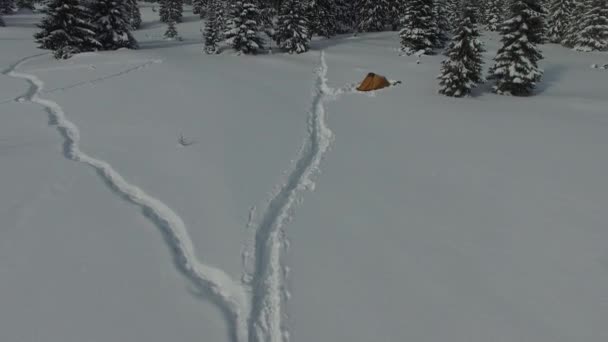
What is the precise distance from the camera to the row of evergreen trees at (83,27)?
24.2 meters

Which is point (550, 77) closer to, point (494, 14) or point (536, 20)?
point (536, 20)

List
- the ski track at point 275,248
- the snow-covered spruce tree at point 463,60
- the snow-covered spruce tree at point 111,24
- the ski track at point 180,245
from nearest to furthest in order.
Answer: the ski track at point 275,248
the ski track at point 180,245
the snow-covered spruce tree at point 463,60
the snow-covered spruce tree at point 111,24

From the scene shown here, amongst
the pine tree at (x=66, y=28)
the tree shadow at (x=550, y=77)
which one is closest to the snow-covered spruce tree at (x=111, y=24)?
the pine tree at (x=66, y=28)

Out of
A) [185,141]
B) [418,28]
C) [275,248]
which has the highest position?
[418,28]

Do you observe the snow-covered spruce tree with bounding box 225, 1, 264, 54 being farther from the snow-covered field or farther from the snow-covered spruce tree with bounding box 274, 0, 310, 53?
the snow-covered field

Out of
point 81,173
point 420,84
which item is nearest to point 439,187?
point 81,173

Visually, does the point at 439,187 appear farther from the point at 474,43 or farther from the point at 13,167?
the point at 474,43

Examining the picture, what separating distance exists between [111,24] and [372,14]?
2779 centimetres

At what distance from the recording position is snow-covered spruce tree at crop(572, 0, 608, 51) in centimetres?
3157

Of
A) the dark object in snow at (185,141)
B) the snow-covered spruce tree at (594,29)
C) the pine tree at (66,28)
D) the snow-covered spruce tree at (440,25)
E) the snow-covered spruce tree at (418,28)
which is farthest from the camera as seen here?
the snow-covered spruce tree at (594,29)

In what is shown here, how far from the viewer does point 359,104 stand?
1456 centimetres

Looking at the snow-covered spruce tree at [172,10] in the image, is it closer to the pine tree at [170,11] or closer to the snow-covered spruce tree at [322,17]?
the pine tree at [170,11]

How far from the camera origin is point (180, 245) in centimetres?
563

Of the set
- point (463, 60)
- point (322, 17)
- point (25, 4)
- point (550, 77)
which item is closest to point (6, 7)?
point (25, 4)
